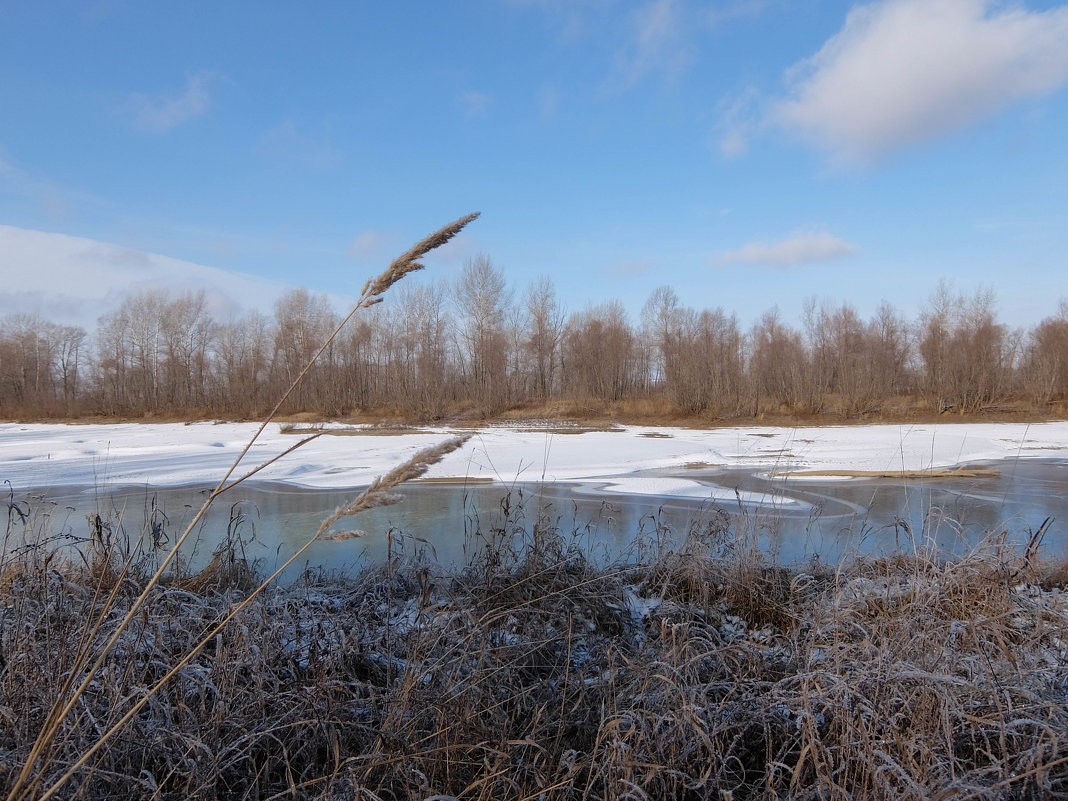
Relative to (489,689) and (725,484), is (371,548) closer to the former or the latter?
(489,689)

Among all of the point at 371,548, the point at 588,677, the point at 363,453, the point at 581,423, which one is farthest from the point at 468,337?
the point at 588,677

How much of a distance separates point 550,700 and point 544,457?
30.1 feet

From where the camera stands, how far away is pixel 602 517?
21.4ft

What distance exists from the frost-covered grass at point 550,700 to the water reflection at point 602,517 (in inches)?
32.1

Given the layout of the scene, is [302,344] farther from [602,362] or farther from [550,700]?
[550,700]

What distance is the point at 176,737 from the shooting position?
81.4 inches

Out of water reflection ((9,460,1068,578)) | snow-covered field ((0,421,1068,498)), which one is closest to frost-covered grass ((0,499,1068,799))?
water reflection ((9,460,1068,578))

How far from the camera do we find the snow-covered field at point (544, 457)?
31.1ft

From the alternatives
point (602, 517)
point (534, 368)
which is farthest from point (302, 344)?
point (602, 517)

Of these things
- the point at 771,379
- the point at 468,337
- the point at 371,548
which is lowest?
the point at 371,548

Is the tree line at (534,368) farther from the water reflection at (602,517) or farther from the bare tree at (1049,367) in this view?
the water reflection at (602,517)

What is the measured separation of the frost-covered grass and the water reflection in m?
0.81

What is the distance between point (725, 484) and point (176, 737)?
26.1 feet

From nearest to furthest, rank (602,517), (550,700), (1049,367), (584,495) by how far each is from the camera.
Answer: (550,700), (602,517), (584,495), (1049,367)
